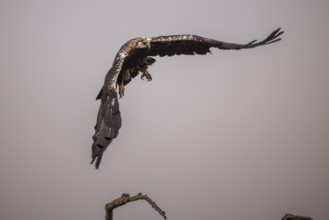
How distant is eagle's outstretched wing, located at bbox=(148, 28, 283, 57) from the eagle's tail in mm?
3142

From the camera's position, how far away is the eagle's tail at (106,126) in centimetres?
620

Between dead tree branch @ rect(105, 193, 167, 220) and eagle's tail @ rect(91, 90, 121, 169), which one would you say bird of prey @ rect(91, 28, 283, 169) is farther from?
dead tree branch @ rect(105, 193, 167, 220)

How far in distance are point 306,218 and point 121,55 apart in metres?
5.29

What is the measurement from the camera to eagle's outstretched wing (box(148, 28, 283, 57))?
9539 mm

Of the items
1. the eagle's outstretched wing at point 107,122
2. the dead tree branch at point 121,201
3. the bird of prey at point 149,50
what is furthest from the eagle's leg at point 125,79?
the dead tree branch at point 121,201

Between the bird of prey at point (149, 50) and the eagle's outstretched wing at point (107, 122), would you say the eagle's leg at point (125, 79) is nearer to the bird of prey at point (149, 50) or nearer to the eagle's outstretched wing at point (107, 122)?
the bird of prey at point (149, 50)

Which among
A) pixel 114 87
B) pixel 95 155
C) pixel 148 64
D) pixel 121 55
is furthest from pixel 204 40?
pixel 95 155

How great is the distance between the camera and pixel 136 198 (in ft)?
18.0

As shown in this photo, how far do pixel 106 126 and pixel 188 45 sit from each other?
14.2 feet

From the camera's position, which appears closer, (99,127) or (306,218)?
(306,218)

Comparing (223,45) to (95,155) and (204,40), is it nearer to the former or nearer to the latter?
(204,40)

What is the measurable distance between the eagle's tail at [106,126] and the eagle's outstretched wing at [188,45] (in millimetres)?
3142

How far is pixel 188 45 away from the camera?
992 centimetres

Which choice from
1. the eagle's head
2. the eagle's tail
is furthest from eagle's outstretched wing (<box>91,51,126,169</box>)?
Result: the eagle's head
